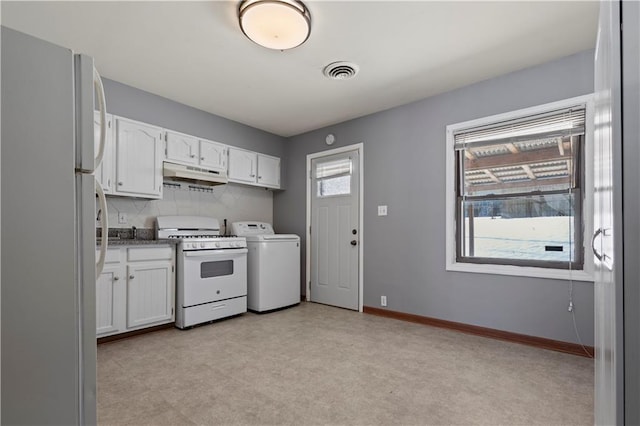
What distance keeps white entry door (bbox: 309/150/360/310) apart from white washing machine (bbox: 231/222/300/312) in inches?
13.6

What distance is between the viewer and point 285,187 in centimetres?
524

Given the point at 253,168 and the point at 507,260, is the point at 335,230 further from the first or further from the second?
the point at 507,260

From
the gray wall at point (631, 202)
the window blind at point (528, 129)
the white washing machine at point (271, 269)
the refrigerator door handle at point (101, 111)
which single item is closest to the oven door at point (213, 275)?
the white washing machine at point (271, 269)

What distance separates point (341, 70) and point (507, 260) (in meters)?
2.42

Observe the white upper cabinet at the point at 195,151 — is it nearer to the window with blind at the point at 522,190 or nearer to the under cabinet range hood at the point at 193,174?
the under cabinet range hood at the point at 193,174

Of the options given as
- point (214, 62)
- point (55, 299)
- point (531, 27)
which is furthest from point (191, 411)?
point (531, 27)

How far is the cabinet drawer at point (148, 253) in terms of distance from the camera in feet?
10.5

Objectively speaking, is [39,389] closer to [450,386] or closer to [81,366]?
[81,366]

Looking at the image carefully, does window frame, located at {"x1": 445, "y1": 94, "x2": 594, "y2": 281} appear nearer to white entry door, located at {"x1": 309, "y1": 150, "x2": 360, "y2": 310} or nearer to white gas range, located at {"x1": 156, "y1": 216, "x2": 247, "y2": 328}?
white entry door, located at {"x1": 309, "y1": 150, "x2": 360, "y2": 310}

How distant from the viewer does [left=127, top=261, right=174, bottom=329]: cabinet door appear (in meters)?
3.19

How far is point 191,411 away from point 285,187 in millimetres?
3685

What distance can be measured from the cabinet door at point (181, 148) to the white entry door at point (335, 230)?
67.3 inches

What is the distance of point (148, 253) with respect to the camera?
333cm

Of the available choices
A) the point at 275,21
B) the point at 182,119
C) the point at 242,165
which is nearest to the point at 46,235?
the point at 275,21
